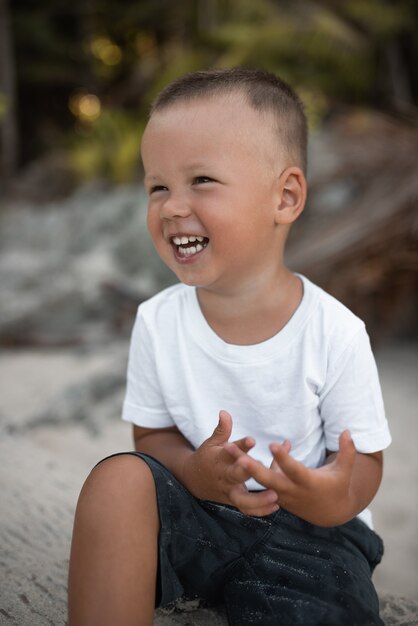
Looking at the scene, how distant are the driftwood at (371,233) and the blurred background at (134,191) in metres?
0.01

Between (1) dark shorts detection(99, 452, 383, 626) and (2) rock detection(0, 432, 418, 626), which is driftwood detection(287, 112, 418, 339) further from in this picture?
(1) dark shorts detection(99, 452, 383, 626)

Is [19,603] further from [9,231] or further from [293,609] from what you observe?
[9,231]

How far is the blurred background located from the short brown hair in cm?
125

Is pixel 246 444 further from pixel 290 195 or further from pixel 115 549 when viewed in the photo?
pixel 290 195

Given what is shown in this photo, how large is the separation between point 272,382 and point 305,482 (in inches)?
11.6

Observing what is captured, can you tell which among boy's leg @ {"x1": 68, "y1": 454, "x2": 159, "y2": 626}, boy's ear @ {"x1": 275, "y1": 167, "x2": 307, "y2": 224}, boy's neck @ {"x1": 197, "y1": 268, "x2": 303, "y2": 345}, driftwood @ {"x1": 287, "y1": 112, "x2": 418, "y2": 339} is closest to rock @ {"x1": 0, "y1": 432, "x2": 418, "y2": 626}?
boy's leg @ {"x1": 68, "y1": 454, "x2": 159, "y2": 626}

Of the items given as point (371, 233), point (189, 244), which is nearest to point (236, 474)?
point (189, 244)

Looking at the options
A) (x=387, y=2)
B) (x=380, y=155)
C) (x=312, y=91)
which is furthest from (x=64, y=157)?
(x=380, y=155)

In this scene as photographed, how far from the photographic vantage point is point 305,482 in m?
1.03

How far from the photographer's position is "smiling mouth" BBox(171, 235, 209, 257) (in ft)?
4.08

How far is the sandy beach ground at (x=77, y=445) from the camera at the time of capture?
178cm

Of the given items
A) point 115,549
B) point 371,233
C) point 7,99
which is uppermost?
point 7,99

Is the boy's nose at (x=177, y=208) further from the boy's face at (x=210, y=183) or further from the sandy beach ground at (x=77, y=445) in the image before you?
the sandy beach ground at (x=77, y=445)

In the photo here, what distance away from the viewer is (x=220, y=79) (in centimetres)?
126
